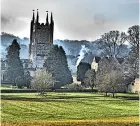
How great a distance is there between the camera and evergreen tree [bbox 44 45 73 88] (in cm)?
8012

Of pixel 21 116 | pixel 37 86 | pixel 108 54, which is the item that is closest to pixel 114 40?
pixel 108 54

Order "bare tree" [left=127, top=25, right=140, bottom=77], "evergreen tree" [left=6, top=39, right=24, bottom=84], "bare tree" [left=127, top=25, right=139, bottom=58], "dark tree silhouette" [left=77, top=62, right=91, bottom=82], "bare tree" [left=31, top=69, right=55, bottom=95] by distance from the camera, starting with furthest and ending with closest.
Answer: "dark tree silhouette" [left=77, top=62, right=91, bottom=82], "bare tree" [left=127, top=25, right=139, bottom=58], "bare tree" [left=127, top=25, right=140, bottom=77], "evergreen tree" [left=6, top=39, right=24, bottom=84], "bare tree" [left=31, top=69, right=55, bottom=95]

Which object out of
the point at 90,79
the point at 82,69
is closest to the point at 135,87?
the point at 90,79

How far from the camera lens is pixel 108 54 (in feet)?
316

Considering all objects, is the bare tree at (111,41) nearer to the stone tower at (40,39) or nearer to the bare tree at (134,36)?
the bare tree at (134,36)

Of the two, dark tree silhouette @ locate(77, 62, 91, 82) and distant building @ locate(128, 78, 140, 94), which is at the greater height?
dark tree silhouette @ locate(77, 62, 91, 82)

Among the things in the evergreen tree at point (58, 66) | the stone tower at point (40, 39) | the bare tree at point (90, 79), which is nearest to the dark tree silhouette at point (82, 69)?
the evergreen tree at point (58, 66)

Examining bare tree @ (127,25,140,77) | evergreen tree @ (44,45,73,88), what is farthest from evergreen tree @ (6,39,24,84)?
bare tree @ (127,25,140,77)

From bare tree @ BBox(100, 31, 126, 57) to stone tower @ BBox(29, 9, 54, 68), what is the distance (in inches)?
584

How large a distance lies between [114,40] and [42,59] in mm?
19619

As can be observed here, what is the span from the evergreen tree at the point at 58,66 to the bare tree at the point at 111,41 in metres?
17.0

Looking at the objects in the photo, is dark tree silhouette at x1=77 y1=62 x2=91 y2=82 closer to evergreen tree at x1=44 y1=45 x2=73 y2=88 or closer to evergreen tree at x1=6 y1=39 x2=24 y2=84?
evergreen tree at x1=44 y1=45 x2=73 y2=88

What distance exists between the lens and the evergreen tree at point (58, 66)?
80125 mm

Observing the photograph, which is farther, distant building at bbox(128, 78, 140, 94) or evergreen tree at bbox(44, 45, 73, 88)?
evergreen tree at bbox(44, 45, 73, 88)
